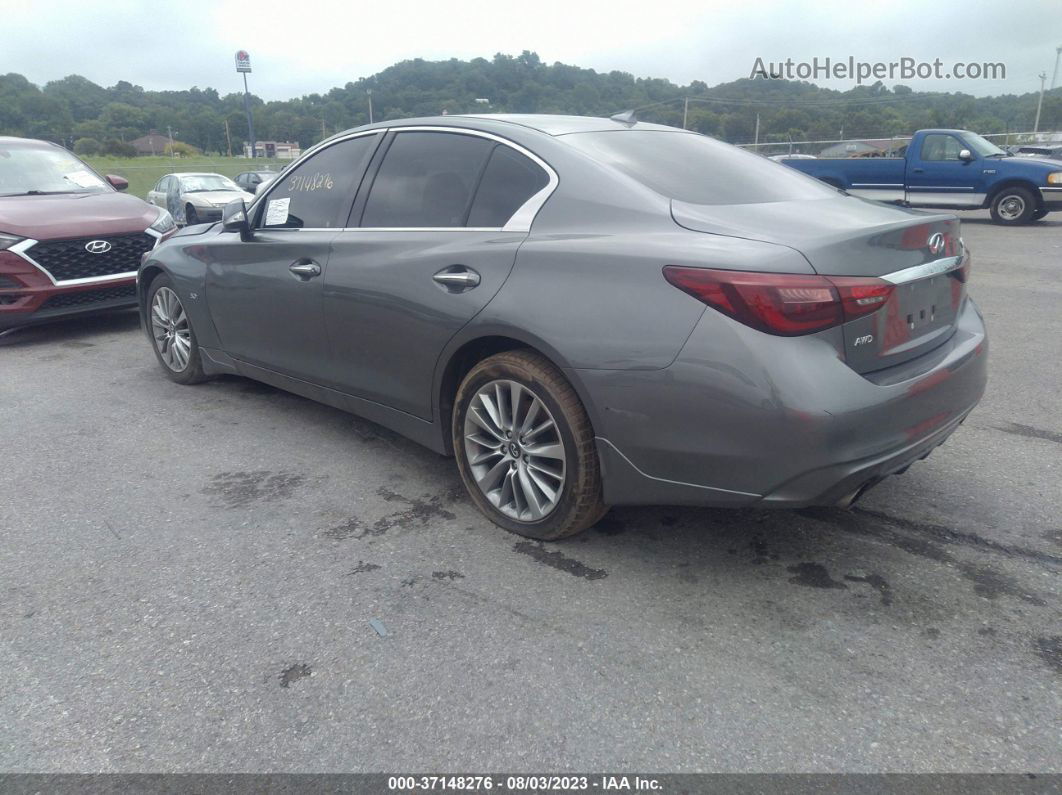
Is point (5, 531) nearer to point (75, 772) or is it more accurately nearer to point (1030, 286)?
point (75, 772)

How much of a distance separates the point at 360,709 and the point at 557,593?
2.75 ft

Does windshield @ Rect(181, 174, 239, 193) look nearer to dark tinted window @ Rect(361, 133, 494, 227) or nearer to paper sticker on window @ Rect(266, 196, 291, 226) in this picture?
paper sticker on window @ Rect(266, 196, 291, 226)

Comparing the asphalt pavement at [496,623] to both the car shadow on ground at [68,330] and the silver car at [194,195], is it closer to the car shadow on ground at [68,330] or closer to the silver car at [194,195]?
the car shadow on ground at [68,330]

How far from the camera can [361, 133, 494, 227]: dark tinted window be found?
353 cm

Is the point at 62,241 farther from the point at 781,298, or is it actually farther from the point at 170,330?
the point at 781,298

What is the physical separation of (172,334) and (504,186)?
123 inches

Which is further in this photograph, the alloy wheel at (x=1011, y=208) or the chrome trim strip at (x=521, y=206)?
the alloy wheel at (x=1011, y=208)

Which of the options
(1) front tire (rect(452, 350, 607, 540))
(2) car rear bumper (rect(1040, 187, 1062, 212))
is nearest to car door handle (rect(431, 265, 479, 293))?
(1) front tire (rect(452, 350, 607, 540))

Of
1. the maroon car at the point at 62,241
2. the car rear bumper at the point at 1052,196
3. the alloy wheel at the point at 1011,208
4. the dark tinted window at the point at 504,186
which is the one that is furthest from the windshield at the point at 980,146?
the dark tinted window at the point at 504,186

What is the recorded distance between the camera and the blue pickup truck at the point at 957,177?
14578 millimetres

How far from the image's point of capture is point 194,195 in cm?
1866

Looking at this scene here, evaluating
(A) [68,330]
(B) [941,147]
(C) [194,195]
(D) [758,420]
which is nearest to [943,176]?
(B) [941,147]

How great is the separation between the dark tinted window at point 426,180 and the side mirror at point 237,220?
969 millimetres

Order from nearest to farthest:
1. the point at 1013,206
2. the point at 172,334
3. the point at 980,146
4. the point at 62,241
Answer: the point at 172,334 → the point at 62,241 → the point at 1013,206 → the point at 980,146
